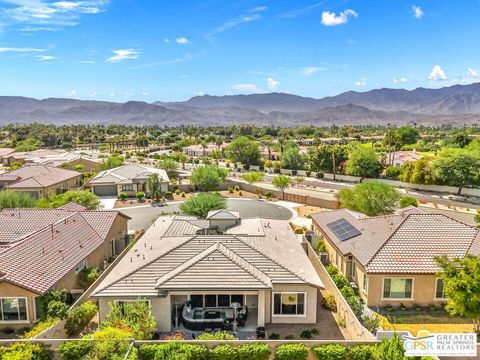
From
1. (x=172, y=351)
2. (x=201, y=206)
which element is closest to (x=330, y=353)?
(x=172, y=351)

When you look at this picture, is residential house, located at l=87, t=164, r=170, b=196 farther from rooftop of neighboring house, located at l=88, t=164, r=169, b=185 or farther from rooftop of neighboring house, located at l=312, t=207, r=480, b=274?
rooftop of neighboring house, located at l=312, t=207, r=480, b=274

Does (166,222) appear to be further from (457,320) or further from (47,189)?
(47,189)

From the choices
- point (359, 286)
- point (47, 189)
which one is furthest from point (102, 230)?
point (47, 189)

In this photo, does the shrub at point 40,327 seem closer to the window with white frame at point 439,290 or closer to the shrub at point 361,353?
the shrub at point 361,353

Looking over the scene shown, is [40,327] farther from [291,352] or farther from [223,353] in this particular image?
[291,352]

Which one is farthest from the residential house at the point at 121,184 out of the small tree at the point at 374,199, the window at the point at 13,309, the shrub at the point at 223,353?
the shrub at the point at 223,353
